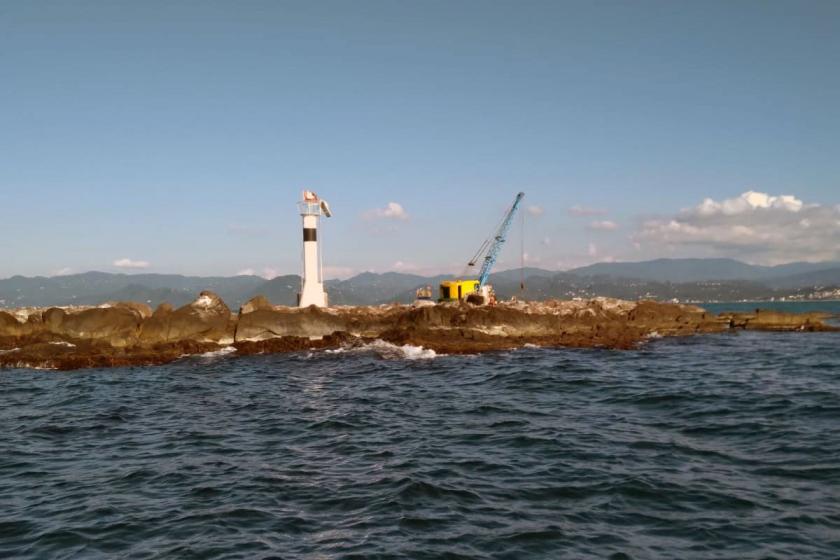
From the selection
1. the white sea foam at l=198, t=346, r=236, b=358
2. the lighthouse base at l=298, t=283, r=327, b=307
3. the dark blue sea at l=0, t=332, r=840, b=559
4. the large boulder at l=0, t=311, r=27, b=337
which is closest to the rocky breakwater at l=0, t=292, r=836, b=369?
the large boulder at l=0, t=311, r=27, b=337

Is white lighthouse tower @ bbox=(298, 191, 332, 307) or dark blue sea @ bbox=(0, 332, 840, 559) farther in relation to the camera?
white lighthouse tower @ bbox=(298, 191, 332, 307)

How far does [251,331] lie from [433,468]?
35398mm

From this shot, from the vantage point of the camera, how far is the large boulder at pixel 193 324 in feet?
147

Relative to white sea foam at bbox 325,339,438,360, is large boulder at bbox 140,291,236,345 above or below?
above

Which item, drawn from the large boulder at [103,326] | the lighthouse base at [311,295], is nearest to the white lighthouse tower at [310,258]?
the lighthouse base at [311,295]

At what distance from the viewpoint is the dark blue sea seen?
10.3 m

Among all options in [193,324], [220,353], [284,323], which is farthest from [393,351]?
[193,324]

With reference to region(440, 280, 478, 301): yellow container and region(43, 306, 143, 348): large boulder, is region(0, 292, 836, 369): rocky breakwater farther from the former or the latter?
region(440, 280, 478, 301): yellow container

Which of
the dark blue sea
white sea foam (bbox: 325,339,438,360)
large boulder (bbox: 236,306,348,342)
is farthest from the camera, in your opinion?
large boulder (bbox: 236,306,348,342)

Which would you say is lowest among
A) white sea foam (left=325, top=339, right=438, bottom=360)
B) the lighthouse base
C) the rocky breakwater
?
white sea foam (left=325, top=339, right=438, bottom=360)

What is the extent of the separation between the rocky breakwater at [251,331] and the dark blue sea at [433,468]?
13.8 metres

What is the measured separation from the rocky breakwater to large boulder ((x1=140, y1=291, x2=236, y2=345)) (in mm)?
78

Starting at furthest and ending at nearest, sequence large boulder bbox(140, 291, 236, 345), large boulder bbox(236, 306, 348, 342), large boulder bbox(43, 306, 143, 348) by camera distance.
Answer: large boulder bbox(236, 306, 348, 342) < large boulder bbox(140, 291, 236, 345) < large boulder bbox(43, 306, 143, 348)

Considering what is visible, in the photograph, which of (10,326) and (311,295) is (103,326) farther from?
(311,295)
